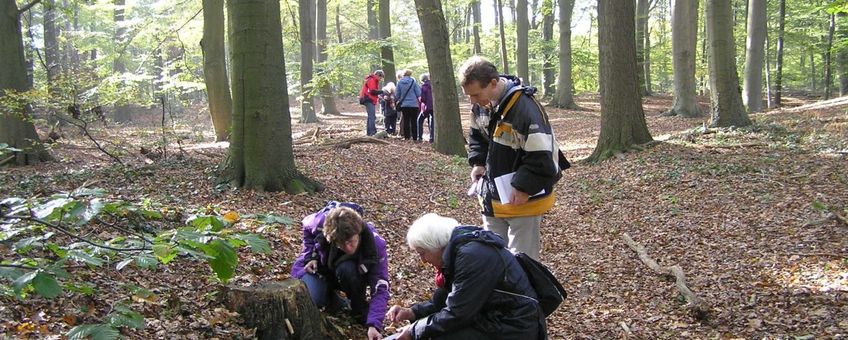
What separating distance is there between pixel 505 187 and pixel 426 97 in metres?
9.97

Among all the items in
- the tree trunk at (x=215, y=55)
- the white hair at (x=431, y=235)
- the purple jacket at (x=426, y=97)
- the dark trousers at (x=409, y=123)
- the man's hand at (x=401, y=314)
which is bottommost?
the man's hand at (x=401, y=314)

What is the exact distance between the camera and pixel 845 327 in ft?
13.9

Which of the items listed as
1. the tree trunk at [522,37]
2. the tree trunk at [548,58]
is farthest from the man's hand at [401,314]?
the tree trunk at [548,58]

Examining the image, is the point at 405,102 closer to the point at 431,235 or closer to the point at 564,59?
the point at 431,235

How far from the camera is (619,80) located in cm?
1079

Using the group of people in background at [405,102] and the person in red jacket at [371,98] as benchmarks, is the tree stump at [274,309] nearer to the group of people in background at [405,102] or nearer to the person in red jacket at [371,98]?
the group of people in background at [405,102]

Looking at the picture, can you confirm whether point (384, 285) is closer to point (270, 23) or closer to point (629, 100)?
point (270, 23)

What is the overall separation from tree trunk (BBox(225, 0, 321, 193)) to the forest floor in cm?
32

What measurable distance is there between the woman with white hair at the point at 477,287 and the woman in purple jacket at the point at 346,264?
0.80 metres

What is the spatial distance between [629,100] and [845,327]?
7.01 metres

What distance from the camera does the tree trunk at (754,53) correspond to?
15891mm

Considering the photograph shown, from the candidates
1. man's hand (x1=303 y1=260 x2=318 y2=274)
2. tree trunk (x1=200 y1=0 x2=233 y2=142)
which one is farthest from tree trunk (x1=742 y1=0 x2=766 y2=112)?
man's hand (x1=303 y1=260 x2=318 y2=274)

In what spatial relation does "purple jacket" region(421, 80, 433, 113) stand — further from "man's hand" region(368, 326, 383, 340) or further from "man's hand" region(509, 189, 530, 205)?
"man's hand" region(368, 326, 383, 340)

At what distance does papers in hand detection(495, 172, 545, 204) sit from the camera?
4.03 metres
